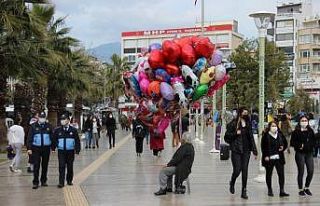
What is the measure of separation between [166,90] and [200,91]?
3.21ft

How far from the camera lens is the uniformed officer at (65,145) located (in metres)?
14.1

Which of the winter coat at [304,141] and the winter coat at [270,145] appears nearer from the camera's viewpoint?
the winter coat at [270,145]

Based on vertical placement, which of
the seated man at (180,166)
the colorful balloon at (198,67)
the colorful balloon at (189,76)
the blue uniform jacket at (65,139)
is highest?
the colorful balloon at (198,67)

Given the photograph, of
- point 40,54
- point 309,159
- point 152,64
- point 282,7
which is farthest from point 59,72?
point 282,7

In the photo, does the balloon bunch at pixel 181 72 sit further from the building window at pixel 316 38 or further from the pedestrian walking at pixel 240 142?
the building window at pixel 316 38

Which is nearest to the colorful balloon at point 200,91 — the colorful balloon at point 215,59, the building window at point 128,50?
the colorful balloon at point 215,59

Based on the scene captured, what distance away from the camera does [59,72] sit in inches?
1379

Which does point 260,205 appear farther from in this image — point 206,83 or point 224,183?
point 206,83

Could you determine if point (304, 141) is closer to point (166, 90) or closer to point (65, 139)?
point (166, 90)

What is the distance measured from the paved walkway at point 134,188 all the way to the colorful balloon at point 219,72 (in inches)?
104

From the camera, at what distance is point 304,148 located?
1248 centimetres

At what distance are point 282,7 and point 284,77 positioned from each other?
82187 mm

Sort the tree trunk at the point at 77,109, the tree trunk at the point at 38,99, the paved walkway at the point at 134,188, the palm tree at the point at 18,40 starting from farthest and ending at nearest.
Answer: the tree trunk at the point at 77,109 → the tree trunk at the point at 38,99 → the palm tree at the point at 18,40 → the paved walkway at the point at 134,188

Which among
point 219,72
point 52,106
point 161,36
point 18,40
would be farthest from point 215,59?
point 161,36
